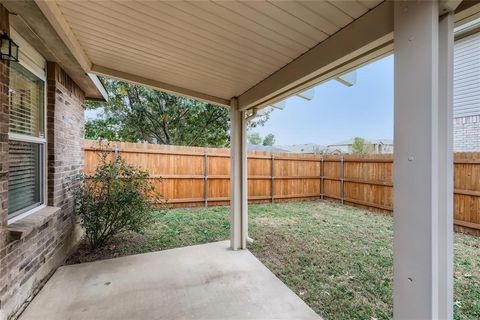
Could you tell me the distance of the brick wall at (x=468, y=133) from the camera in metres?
4.50

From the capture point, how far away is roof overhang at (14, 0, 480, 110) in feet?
5.08

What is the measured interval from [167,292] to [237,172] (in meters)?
1.91

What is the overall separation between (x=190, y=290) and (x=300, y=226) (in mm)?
3210

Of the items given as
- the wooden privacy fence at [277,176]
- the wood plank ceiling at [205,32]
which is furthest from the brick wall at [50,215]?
the wooden privacy fence at [277,176]

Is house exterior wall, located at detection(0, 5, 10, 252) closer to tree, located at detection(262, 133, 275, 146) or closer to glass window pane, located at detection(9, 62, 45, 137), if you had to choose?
glass window pane, located at detection(9, 62, 45, 137)

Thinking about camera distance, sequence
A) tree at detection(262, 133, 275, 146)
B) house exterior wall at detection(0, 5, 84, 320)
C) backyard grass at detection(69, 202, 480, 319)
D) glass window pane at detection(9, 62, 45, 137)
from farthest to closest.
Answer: tree at detection(262, 133, 275, 146), backyard grass at detection(69, 202, 480, 319), glass window pane at detection(9, 62, 45, 137), house exterior wall at detection(0, 5, 84, 320)

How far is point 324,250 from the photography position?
3.91 meters

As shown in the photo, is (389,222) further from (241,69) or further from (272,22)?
(272,22)

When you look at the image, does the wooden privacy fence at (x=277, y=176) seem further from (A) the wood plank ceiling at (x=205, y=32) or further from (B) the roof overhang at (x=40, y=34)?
(A) the wood plank ceiling at (x=205, y=32)

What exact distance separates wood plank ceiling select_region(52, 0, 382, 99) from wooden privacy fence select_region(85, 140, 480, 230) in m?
3.87

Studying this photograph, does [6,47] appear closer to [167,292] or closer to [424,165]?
[167,292]

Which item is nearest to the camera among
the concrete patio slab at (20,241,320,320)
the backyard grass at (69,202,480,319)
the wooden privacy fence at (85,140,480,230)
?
the concrete patio slab at (20,241,320,320)

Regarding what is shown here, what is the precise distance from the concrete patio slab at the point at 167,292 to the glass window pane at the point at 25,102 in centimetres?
180

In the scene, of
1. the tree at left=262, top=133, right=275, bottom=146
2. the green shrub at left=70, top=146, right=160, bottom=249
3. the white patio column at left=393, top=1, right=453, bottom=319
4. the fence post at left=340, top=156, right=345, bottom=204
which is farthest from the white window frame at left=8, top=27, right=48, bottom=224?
the tree at left=262, top=133, right=275, bottom=146
